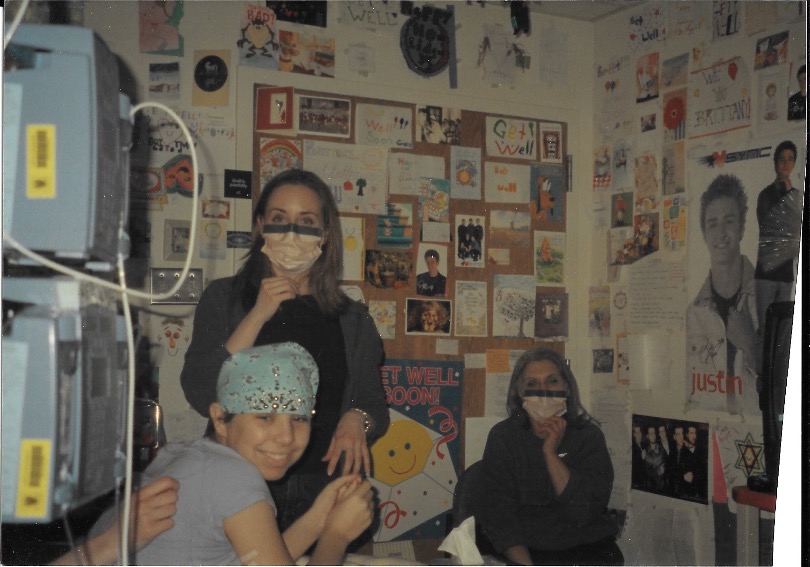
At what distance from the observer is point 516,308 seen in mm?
1702

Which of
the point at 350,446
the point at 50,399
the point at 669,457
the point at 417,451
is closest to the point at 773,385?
the point at 669,457

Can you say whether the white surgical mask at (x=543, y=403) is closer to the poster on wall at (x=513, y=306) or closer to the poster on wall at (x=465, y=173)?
the poster on wall at (x=513, y=306)

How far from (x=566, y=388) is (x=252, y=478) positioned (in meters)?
0.69

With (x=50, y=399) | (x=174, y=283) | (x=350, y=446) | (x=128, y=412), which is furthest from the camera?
(x=350, y=446)

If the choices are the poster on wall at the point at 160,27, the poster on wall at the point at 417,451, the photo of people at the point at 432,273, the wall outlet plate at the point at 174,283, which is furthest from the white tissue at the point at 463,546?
the poster on wall at the point at 160,27

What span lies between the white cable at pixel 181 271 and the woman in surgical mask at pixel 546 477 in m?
0.70

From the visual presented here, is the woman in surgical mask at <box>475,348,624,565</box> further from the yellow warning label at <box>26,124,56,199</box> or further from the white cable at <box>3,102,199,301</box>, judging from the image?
the yellow warning label at <box>26,124,56,199</box>

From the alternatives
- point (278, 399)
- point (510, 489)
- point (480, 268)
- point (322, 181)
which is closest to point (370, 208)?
point (322, 181)

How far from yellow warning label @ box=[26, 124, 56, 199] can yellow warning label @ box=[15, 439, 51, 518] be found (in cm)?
37

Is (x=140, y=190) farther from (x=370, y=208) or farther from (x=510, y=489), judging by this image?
(x=510, y=489)

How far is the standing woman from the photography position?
58.4 inches

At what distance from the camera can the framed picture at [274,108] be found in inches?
60.1

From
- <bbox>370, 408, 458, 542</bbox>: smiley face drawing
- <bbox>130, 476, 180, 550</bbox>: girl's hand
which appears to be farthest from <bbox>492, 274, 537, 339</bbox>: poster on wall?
<bbox>130, 476, 180, 550</bbox>: girl's hand

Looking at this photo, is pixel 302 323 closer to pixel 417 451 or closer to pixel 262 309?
pixel 262 309
